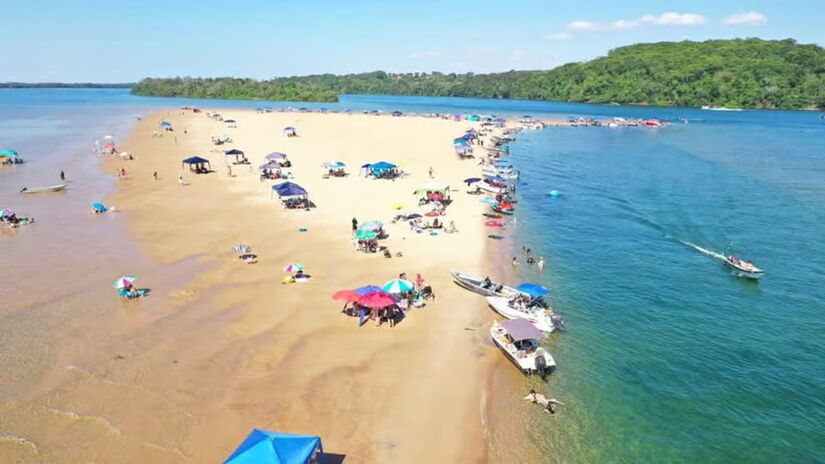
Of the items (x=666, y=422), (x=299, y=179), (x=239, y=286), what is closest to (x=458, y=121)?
(x=299, y=179)

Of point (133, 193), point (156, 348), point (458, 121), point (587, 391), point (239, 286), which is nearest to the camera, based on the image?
point (587, 391)

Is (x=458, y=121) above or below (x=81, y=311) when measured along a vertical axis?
above

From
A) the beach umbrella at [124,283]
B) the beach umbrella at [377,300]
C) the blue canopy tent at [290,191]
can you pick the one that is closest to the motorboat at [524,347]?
the beach umbrella at [377,300]

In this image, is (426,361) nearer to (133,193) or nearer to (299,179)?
(299,179)

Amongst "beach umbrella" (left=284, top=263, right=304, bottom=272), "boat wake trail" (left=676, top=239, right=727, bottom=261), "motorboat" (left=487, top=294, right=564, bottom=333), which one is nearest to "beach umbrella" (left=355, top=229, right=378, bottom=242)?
"beach umbrella" (left=284, top=263, right=304, bottom=272)

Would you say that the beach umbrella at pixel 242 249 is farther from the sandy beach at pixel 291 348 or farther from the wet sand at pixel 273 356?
the wet sand at pixel 273 356

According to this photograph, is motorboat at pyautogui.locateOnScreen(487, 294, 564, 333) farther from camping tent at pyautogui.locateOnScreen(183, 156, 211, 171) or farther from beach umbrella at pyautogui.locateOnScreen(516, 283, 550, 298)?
camping tent at pyautogui.locateOnScreen(183, 156, 211, 171)
